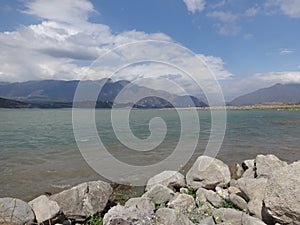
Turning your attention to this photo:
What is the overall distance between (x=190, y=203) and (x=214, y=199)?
952mm

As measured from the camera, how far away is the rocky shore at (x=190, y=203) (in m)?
6.42

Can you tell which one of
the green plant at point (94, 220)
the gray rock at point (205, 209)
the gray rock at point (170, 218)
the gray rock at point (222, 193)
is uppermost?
the gray rock at point (170, 218)

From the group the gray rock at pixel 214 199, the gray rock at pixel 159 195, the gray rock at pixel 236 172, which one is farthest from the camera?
the gray rock at pixel 236 172

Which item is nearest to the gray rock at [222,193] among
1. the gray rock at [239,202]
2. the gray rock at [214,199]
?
the gray rock at [214,199]

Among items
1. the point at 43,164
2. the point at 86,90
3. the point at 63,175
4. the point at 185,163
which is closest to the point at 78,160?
the point at 43,164

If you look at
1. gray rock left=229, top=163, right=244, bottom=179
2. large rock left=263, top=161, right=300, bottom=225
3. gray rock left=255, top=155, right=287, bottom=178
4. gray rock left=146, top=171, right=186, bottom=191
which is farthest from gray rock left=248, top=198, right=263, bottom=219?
gray rock left=229, top=163, right=244, bottom=179

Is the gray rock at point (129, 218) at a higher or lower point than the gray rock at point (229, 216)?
higher

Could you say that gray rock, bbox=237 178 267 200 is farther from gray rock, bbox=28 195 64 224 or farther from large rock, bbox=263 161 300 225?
gray rock, bbox=28 195 64 224

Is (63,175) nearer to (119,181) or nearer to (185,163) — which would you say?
(119,181)

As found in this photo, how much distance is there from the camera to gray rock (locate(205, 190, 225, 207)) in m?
8.88

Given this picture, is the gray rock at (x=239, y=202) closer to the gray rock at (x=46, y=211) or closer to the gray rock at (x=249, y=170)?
the gray rock at (x=249, y=170)

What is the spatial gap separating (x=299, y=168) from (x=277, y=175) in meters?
0.59

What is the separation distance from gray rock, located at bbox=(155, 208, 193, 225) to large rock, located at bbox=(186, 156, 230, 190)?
394 centimetres

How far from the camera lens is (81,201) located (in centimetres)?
821
